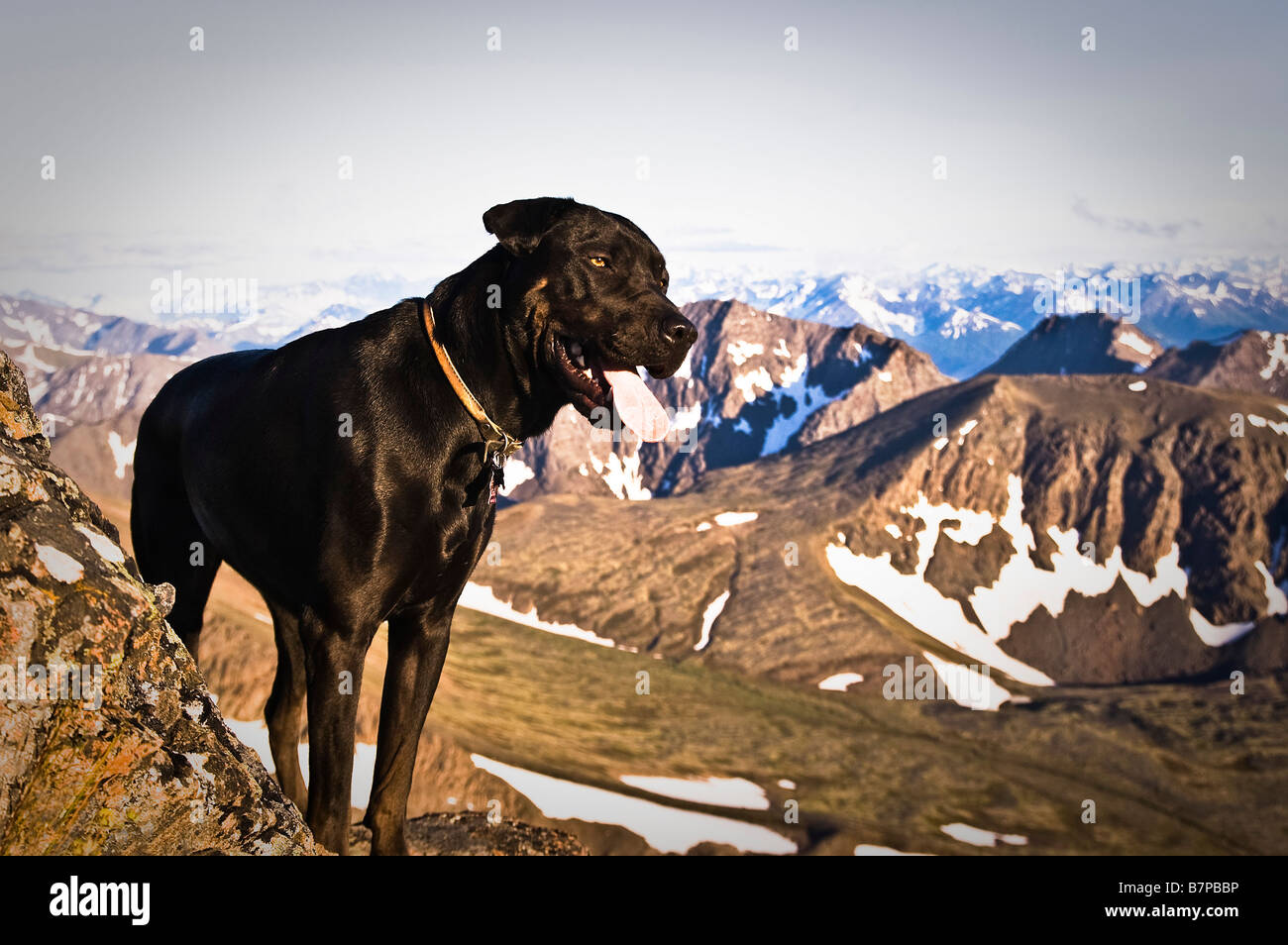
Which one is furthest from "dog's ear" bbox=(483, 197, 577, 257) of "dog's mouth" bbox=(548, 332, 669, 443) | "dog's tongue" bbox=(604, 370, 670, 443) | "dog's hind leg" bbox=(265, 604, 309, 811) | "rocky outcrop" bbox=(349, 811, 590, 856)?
"rocky outcrop" bbox=(349, 811, 590, 856)

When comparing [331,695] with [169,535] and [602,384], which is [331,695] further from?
[602,384]

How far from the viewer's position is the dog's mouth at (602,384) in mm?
6441

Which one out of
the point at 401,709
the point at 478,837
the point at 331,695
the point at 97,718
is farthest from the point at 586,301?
the point at 478,837

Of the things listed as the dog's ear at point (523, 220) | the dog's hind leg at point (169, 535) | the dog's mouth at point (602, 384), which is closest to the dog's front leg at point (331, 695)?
the dog's hind leg at point (169, 535)

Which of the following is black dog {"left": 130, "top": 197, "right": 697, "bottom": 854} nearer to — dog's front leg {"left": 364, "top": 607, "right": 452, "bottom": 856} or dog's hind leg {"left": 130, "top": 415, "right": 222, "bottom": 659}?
dog's front leg {"left": 364, "top": 607, "right": 452, "bottom": 856}

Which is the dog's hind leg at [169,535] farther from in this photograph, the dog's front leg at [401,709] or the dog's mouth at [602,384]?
the dog's mouth at [602,384]

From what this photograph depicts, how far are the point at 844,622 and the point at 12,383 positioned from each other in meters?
181

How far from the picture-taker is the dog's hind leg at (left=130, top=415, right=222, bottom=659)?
798 cm

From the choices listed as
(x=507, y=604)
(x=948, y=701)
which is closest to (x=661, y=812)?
(x=948, y=701)

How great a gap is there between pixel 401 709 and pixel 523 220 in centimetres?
330

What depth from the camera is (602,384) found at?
654 cm

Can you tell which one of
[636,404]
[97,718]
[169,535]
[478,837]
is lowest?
[478,837]

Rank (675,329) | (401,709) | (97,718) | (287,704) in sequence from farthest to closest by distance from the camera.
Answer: (287,704)
(401,709)
(675,329)
(97,718)

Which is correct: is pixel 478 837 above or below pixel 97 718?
below
